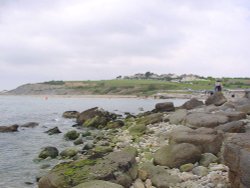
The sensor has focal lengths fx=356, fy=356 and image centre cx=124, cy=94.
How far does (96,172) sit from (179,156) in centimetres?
348

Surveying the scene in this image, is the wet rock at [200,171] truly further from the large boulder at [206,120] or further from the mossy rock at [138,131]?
the mossy rock at [138,131]

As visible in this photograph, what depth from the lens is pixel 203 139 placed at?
1373cm

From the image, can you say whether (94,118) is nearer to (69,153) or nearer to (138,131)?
(138,131)

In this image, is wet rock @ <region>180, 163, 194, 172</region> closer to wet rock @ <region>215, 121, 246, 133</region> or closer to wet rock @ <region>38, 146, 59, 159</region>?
wet rock @ <region>215, 121, 246, 133</region>

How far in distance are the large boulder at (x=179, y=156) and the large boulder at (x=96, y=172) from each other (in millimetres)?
1686

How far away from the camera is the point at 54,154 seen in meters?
19.0

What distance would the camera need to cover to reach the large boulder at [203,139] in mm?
13656

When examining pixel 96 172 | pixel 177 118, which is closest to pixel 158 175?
pixel 96 172

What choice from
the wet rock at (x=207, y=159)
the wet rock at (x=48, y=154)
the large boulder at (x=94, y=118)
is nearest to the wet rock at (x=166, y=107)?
the large boulder at (x=94, y=118)

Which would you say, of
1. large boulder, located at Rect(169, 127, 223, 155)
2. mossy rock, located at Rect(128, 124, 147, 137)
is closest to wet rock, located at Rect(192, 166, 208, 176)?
→ large boulder, located at Rect(169, 127, 223, 155)

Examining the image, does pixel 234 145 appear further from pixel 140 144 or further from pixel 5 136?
pixel 5 136

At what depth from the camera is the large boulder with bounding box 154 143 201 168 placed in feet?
42.1

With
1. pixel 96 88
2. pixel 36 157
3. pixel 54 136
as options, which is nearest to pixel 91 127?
pixel 54 136

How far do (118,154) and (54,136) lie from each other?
56.7 feet
